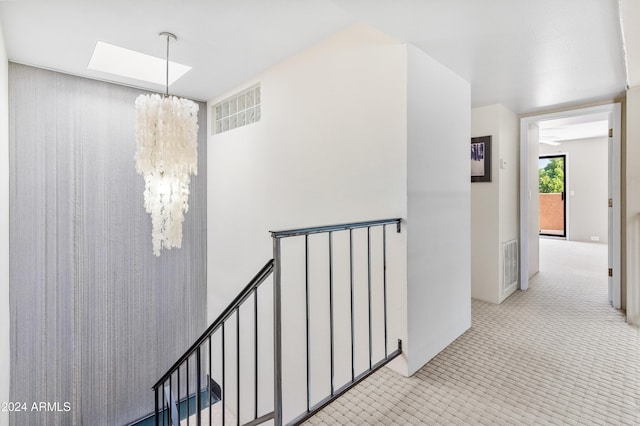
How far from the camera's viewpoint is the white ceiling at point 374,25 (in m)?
1.78

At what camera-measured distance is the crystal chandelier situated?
2410mm

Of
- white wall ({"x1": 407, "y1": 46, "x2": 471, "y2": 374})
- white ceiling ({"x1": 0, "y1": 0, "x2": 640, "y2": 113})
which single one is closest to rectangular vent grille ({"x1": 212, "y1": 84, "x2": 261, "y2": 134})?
white ceiling ({"x1": 0, "y1": 0, "x2": 640, "y2": 113})

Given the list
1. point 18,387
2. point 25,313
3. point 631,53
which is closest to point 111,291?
point 25,313

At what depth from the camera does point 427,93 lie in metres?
2.27

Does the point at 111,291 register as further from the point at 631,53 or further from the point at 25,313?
the point at 631,53

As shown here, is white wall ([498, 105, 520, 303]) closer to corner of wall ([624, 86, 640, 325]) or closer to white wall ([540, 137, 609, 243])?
corner of wall ([624, 86, 640, 325])

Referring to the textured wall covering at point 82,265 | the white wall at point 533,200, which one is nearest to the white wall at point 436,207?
the white wall at point 533,200

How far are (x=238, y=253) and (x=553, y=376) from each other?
2949 mm

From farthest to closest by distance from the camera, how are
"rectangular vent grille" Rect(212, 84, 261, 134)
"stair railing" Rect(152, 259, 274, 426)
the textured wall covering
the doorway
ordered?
1. the doorway
2. "rectangular vent grille" Rect(212, 84, 261, 134)
3. the textured wall covering
4. "stair railing" Rect(152, 259, 274, 426)

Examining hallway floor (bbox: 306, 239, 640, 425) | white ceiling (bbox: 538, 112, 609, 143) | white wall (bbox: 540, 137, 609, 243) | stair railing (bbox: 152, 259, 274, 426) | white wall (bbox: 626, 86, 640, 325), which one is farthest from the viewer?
white wall (bbox: 540, 137, 609, 243)

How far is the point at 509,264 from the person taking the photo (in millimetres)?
3734

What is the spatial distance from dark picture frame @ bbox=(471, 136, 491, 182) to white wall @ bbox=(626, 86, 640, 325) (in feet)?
3.65

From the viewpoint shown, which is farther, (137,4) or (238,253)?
(238,253)

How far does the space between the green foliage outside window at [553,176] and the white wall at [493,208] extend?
5.17 meters
